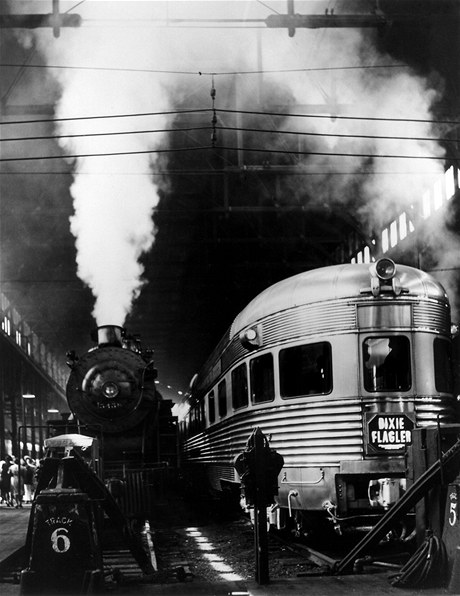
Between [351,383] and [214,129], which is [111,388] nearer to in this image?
[214,129]

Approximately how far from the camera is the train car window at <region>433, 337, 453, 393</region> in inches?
388

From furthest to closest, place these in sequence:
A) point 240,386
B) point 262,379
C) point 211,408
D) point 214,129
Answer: point 211,408 < point 214,129 < point 240,386 < point 262,379

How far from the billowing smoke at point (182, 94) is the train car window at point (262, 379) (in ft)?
20.6

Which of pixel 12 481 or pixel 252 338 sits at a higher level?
pixel 252 338

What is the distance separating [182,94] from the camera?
19.4 m

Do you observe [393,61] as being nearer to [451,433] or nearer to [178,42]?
[178,42]

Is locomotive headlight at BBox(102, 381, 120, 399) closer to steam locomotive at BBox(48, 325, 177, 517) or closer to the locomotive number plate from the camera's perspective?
steam locomotive at BBox(48, 325, 177, 517)

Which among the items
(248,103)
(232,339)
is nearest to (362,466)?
(232,339)

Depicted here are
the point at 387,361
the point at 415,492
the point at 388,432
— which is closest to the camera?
the point at 415,492

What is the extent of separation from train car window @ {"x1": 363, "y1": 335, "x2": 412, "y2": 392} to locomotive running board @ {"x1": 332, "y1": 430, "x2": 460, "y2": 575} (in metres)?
2.49

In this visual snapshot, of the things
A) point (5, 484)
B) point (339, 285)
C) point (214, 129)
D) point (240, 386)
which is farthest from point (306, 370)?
point (5, 484)

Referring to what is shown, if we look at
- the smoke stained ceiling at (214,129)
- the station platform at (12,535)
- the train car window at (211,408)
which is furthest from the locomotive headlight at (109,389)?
the smoke stained ceiling at (214,129)

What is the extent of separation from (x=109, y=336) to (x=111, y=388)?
121 centimetres

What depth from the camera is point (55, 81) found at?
18719 mm
